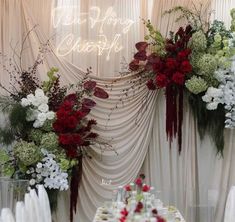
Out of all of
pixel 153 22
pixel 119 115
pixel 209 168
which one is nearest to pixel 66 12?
pixel 153 22

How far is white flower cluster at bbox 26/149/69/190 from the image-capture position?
3.89 m

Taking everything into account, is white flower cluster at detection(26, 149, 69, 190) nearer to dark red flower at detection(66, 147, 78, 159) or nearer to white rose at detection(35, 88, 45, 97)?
dark red flower at detection(66, 147, 78, 159)

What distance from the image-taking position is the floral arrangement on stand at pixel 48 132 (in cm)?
386

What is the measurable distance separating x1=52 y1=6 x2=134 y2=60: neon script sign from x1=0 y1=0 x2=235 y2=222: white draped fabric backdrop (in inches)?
1.2

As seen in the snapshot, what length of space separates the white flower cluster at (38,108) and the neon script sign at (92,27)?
651mm

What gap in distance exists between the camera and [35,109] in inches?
154

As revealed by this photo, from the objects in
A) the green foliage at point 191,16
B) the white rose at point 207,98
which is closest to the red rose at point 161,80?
the white rose at point 207,98

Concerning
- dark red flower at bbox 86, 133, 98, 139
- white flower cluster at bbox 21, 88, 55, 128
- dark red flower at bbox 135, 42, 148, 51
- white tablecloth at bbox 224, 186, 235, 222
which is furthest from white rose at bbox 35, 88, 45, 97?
white tablecloth at bbox 224, 186, 235, 222

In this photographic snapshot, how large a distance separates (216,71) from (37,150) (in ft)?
5.91

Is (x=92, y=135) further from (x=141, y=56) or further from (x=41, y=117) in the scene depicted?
(x=141, y=56)

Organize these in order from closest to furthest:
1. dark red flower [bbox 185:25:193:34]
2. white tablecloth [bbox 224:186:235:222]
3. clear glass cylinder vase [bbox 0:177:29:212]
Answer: white tablecloth [bbox 224:186:235:222], clear glass cylinder vase [bbox 0:177:29:212], dark red flower [bbox 185:25:193:34]

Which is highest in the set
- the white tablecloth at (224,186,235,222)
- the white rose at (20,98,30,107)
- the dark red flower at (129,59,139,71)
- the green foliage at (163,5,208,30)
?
the green foliage at (163,5,208,30)

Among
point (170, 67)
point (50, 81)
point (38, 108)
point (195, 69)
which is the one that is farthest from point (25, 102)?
point (195, 69)

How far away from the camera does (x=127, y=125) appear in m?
4.29
